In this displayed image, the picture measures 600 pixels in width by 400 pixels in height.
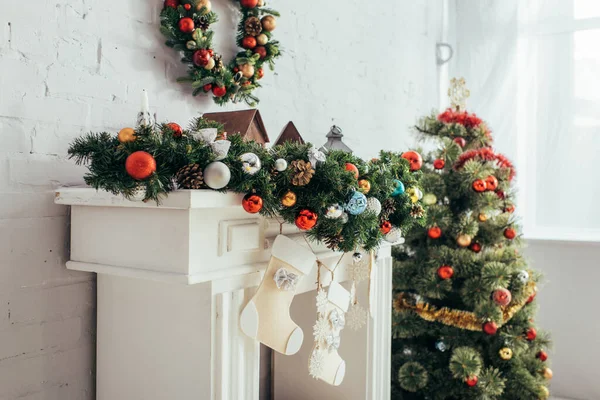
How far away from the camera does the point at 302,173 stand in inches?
35.1

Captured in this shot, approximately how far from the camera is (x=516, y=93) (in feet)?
8.30

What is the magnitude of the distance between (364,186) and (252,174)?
232mm

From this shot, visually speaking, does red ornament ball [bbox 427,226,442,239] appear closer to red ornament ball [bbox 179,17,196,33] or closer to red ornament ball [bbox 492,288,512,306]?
red ornament ball [bbox 492,288,512,306]

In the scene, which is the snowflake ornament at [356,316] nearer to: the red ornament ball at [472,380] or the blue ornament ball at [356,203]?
the blue ornament ball at [356,203]

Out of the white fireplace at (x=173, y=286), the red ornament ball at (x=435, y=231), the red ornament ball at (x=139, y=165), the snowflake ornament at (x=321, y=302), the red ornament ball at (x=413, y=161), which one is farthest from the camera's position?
the red ornament ball at (x=435, y=231)

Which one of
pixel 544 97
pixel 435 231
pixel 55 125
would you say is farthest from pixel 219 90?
pixel 544 97

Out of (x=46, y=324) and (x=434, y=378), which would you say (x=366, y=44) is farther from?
(x=46, y=324)

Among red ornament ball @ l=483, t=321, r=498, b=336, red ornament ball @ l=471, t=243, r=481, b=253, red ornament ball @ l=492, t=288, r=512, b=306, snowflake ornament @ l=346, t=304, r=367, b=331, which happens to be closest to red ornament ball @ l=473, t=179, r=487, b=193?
red ornament ball @ l=471, t=243, r=481, b=253

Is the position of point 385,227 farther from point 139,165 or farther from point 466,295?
point 466,295

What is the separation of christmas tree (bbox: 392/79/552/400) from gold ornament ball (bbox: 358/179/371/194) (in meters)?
Result: 0.88

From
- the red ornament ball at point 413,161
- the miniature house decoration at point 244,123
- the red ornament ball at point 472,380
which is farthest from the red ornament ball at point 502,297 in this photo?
the miniature house decoration at point 244,123

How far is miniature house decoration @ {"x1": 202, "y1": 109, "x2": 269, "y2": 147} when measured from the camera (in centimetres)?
109

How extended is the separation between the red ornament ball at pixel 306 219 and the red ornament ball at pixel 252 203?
77 millimetres

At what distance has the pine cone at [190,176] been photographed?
84 cm
